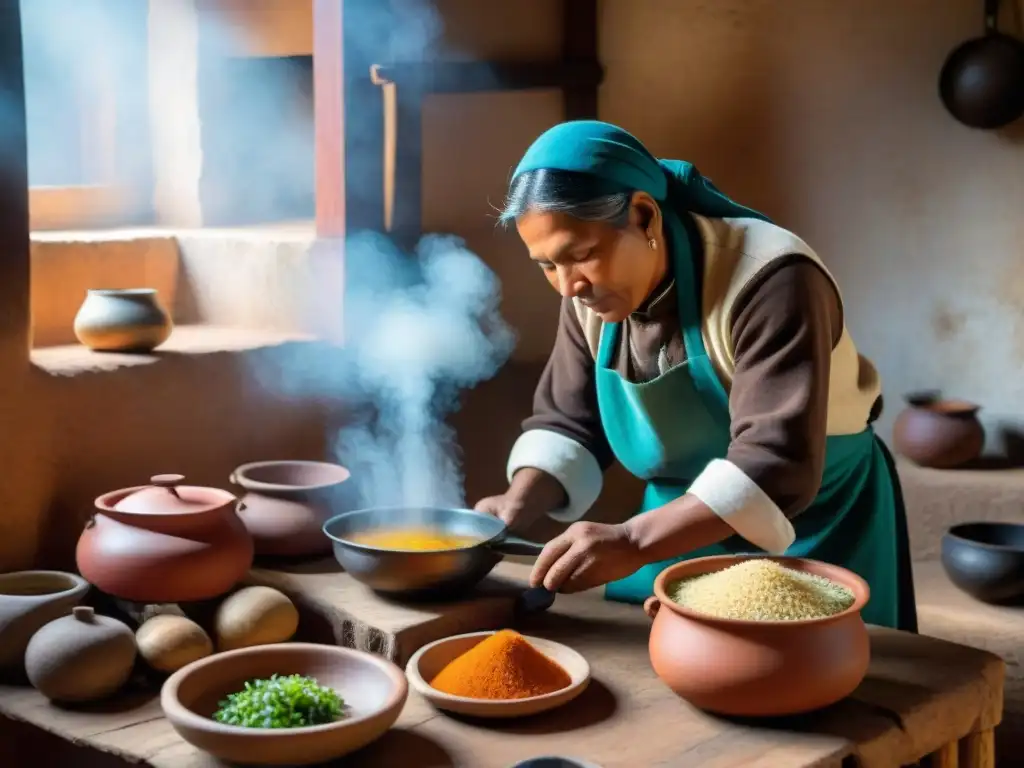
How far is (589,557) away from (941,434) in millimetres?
3486

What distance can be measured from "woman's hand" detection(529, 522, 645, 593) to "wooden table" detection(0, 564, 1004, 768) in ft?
0.68

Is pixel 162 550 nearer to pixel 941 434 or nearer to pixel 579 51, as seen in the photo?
pixel 579 51

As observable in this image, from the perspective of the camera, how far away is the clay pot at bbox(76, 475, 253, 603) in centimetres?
263

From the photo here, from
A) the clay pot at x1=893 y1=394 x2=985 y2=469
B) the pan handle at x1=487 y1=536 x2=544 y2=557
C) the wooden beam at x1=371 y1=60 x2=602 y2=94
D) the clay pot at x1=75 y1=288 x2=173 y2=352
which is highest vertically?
the wooden beam at x1=371 y1=60 x2=602 y2=94

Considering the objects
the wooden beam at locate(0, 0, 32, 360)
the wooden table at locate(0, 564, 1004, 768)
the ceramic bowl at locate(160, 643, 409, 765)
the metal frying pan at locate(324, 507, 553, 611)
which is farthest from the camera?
→ the wooden beam at locate(0, 0, 32, 360)

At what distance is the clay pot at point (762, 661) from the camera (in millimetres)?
1988

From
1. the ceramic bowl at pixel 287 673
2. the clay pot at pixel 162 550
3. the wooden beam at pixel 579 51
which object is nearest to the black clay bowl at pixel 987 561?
the wooden beam at pixel 579 51

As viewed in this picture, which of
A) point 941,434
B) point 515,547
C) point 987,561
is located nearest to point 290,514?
point 515,547

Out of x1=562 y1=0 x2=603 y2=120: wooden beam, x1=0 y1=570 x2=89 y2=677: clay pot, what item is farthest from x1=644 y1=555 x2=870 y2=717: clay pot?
x1=562 y1=0 x2=603 y2=120: wooden beam

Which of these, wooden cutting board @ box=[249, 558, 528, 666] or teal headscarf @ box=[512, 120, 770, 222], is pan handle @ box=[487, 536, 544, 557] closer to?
wooden cutting board @ box=[249, 558, 528, 666]

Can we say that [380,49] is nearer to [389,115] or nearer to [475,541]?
[389,115]

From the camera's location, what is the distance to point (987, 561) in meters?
4.37

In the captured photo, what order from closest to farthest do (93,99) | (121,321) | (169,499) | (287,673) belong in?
(287,673) → (169,499) → (121,321) → (93,99)

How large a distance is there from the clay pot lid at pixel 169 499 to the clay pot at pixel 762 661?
44.5 inches
